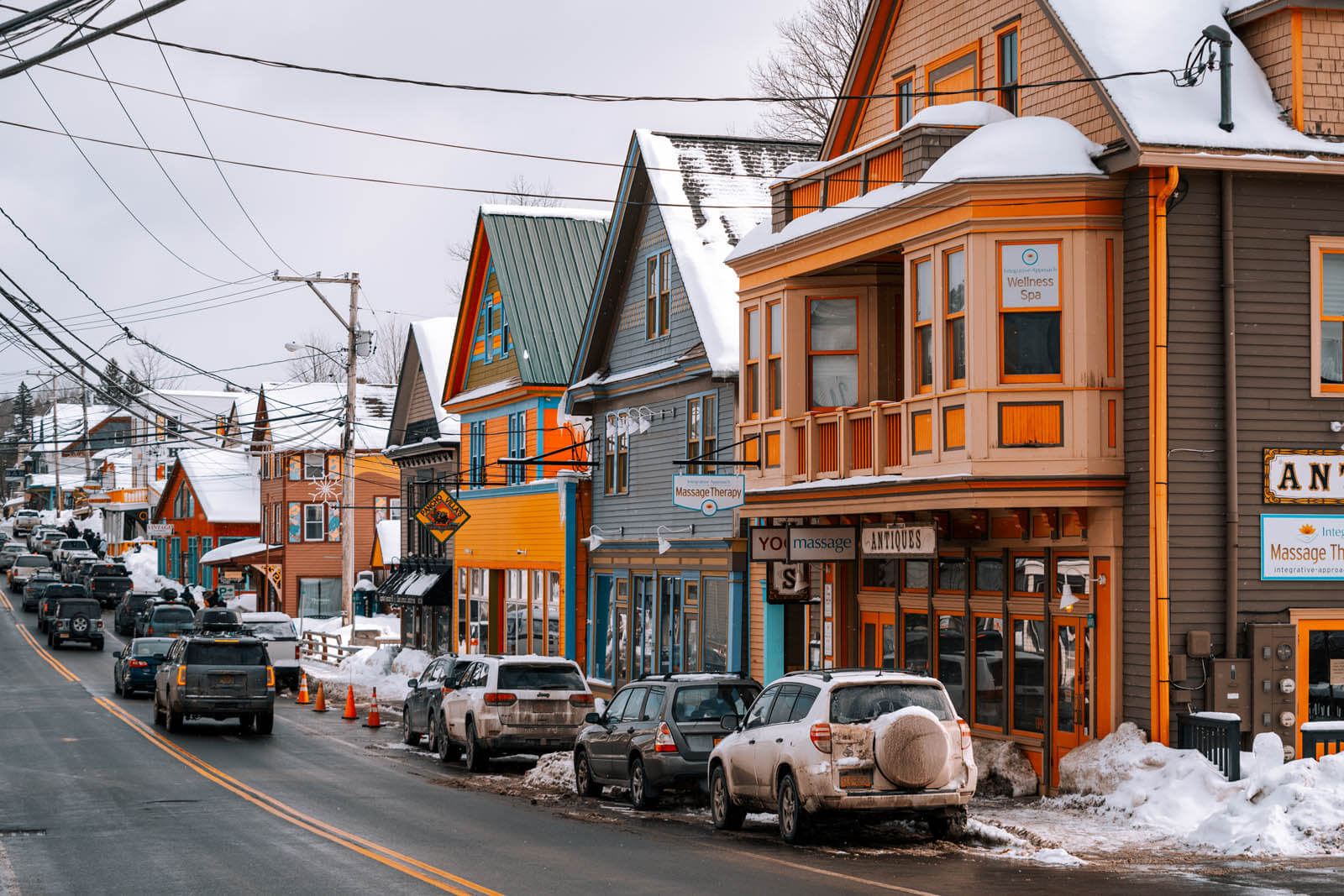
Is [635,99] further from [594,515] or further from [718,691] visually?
[594,515]

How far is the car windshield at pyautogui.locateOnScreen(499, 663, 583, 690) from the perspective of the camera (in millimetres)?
24234

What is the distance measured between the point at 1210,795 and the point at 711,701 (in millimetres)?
5818

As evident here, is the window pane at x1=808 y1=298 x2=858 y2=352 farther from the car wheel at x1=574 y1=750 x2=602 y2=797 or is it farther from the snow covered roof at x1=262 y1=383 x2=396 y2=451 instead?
the snow covered roof at x1=262 y1=383 x2=396 y2=451

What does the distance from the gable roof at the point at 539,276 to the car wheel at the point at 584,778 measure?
18.8 meters

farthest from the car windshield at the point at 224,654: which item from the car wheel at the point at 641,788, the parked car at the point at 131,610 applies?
the parked car at the point at 131,610

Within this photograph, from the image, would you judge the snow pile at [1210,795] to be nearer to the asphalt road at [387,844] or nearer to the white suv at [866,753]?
the asphalt road at [387,844]

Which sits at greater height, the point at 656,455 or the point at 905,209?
the point at 905,209

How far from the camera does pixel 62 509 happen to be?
148375mm

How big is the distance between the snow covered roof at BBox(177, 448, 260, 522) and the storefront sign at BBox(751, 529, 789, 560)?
60.9 metres

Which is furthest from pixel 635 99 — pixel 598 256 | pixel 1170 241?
pixel 598 256

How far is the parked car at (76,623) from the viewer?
183ft

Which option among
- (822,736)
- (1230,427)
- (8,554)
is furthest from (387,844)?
(8,554)

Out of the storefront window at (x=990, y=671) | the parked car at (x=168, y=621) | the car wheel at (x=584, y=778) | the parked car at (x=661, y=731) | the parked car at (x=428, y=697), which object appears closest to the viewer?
the parked car at (x=661, y=731)

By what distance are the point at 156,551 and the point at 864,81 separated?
287 ft
